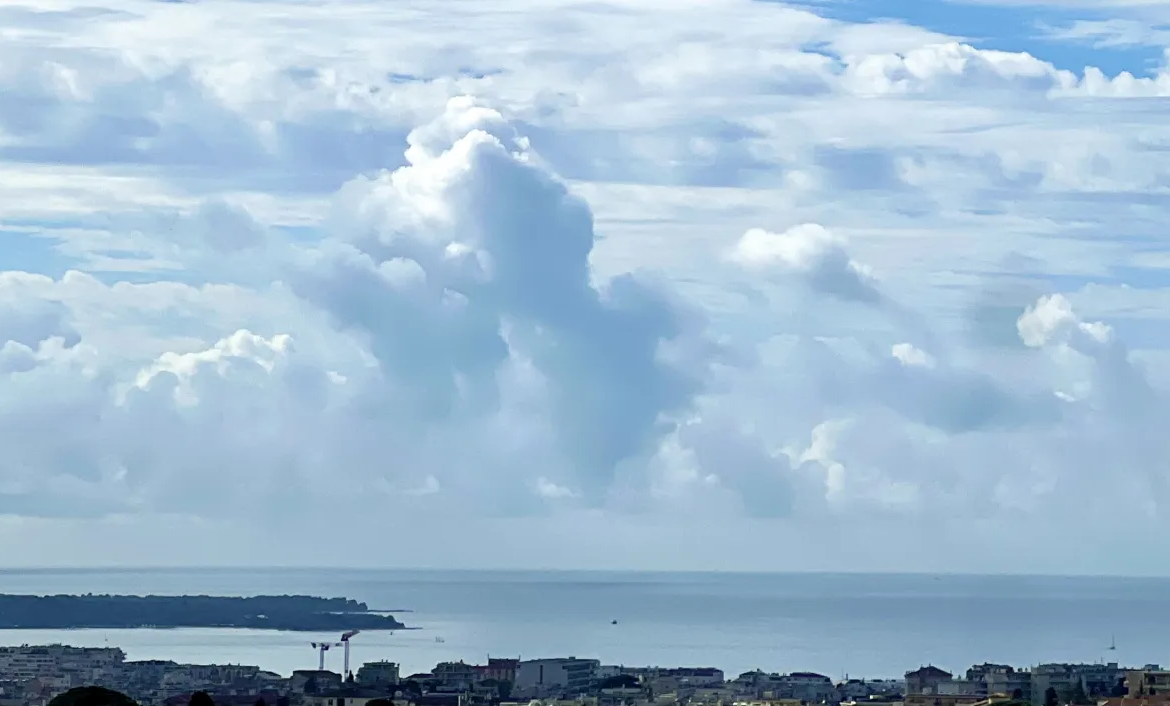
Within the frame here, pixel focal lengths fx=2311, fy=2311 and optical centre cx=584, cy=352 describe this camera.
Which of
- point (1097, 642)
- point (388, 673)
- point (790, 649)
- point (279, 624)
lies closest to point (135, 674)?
point (388, 673)

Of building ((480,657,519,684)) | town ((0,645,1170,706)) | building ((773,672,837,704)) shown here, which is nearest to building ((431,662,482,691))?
town ((0,645,1170,706))

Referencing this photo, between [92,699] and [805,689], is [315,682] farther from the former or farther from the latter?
[92,699]

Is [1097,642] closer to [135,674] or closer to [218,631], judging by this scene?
[218,631]

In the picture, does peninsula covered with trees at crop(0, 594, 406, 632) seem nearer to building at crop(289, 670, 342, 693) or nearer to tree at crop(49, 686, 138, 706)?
building at crop(289, 670, 342, 693)

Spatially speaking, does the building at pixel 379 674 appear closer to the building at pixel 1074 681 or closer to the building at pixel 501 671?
the building at pixel 501 671

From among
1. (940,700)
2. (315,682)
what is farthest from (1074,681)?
(315,682)

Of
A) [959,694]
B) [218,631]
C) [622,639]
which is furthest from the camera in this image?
[218,631]
